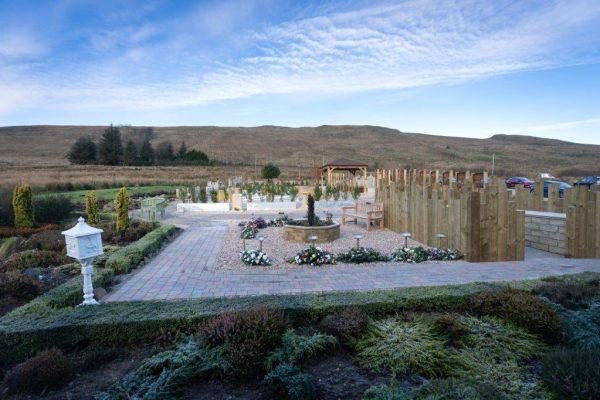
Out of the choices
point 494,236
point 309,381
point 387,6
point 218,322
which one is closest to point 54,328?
point 218,322

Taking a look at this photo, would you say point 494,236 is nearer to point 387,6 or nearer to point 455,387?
point 455,387

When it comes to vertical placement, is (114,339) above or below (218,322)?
below

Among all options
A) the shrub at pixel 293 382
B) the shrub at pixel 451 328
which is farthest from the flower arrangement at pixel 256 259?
the shrub at pixel 293 382

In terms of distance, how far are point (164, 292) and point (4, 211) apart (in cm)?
1035

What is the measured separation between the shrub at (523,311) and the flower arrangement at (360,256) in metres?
3.12

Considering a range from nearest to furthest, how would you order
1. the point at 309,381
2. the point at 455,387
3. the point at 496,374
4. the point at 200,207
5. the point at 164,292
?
the point at 455,387
the point at 309,381
the point at 496,374
the point at 164,292
the point at 200,207

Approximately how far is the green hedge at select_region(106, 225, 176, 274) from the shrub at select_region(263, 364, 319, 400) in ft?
14.5

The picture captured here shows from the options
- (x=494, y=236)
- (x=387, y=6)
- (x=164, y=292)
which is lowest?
(x=164, y=292)

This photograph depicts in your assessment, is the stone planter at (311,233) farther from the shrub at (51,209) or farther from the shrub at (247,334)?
the shrub at (51,209)

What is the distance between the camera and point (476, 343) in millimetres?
3271

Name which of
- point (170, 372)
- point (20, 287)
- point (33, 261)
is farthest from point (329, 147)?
point (170, 372)

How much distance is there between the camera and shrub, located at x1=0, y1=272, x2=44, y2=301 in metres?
5.00

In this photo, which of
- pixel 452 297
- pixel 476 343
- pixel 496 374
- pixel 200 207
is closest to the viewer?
pixel 496 374

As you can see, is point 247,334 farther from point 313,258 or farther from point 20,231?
point 20,231
